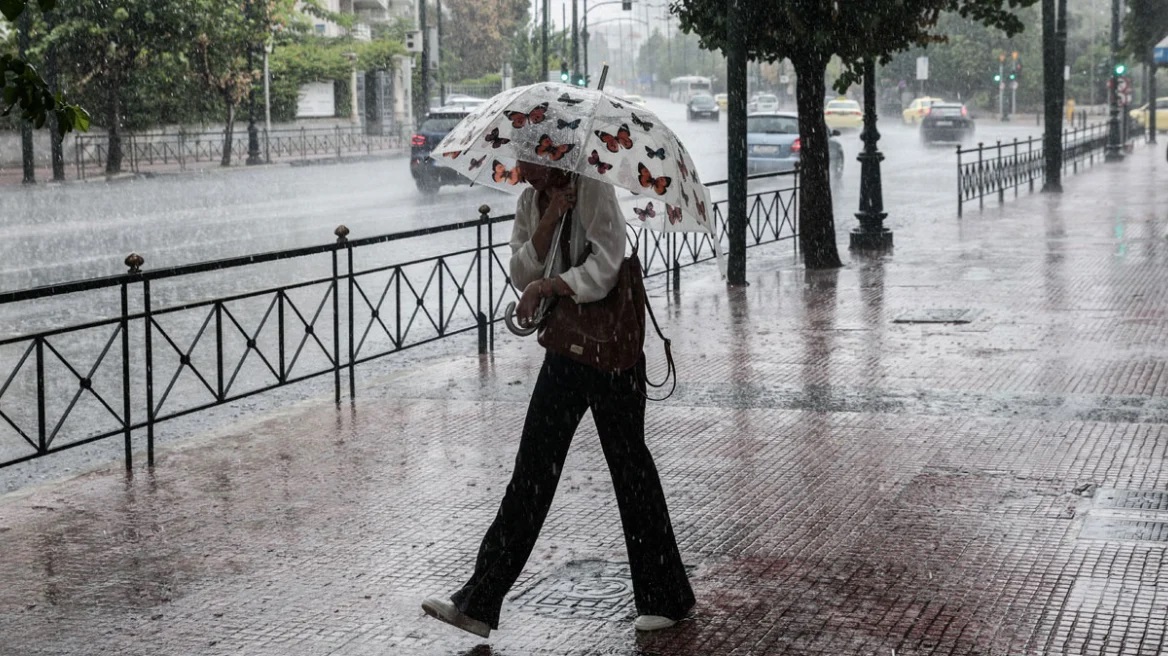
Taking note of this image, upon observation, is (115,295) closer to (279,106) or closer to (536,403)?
(536,403)

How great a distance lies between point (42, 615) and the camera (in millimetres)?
5551

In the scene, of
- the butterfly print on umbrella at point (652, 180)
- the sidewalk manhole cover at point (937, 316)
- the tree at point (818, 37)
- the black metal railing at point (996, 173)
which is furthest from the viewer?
the black metal railing at point (996, 173)

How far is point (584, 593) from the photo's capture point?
5777 mm

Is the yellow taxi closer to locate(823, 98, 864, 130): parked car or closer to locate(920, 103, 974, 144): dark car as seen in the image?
locate(823, 98, 864, 130): parked car

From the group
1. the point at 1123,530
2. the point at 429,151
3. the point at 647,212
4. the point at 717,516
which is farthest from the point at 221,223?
the point at 1123,530

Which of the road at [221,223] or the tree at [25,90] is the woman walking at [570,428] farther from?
the road at [221,223]

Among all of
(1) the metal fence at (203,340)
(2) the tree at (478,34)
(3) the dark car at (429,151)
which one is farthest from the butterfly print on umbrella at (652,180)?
(2) the tree at (478,34)

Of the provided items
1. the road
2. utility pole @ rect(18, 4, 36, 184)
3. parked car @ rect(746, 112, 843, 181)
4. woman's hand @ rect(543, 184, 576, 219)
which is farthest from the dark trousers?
utility pole @ rect(18, 4, 36, 184)

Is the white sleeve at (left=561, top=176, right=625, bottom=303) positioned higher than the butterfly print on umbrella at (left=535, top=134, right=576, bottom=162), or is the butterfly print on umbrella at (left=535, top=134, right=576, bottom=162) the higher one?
the butterfly print on umbrella at (left=535, top=134, right=576, bottom=162)

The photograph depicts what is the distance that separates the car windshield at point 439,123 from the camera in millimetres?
31297

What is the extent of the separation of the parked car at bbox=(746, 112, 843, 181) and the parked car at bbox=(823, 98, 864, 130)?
31369mm

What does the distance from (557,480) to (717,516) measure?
177 centimetres

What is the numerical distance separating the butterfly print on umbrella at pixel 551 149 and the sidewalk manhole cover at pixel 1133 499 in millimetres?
3383

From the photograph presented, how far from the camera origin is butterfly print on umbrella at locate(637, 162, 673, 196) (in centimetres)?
507
